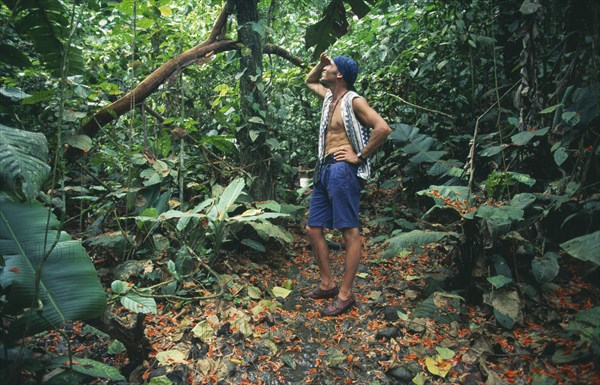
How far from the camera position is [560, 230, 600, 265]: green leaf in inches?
69.2

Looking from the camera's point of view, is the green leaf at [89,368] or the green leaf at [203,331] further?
the green leaf at [203,331]

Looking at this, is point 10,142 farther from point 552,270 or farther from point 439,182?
point 439,182

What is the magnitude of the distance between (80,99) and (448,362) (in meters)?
3.43

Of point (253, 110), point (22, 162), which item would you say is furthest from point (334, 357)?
point (253, 110)

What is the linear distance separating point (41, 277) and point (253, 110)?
7.99 feet

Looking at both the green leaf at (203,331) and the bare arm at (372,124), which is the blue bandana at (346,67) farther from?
the green leaf at (203,331)

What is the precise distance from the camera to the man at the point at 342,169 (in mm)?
2830

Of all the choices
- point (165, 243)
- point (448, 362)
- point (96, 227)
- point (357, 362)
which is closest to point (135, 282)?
point (165, 243)

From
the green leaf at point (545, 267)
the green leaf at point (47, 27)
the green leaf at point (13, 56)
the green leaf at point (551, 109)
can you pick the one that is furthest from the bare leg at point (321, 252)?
the green leaf at point (13, 56)

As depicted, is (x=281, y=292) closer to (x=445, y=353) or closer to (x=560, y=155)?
(x=445, y=353)

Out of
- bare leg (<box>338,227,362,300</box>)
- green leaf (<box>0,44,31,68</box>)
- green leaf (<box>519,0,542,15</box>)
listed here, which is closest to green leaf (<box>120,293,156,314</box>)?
bare leg (<box>338,227,362,300</box>)

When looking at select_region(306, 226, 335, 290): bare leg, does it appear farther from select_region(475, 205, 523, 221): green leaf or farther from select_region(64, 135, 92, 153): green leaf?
select_region(64, 135, 92, 153): green leaf

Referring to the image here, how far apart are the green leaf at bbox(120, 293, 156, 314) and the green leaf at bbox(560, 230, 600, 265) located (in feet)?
7.12

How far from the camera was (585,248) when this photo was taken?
182cm
